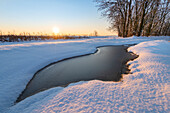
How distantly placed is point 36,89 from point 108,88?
4.90 feet

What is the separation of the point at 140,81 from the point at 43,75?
7.76 ft

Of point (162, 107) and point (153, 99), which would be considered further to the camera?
point (153, 99)

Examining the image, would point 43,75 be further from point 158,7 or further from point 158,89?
point 158,7

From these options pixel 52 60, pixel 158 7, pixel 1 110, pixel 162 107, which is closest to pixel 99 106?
pixel 162 107

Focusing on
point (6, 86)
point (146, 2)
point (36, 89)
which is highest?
point (146, 2)

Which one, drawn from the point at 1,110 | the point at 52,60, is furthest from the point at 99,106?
the point at 52,60

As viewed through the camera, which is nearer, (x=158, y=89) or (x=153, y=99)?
(x=153, y=99)

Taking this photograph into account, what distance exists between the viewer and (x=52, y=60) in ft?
10.2

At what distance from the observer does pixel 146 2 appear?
9.25 metres

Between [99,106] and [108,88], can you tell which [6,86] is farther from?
[108,88]

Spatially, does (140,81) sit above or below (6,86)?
above

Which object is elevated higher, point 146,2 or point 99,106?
point 146,2

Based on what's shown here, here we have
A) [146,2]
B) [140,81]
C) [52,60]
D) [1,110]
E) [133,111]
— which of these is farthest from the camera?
[146,2]

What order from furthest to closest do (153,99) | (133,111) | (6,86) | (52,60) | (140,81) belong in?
(52,60) → (6,86) → (140,81) → (153,99) → (133,111)
